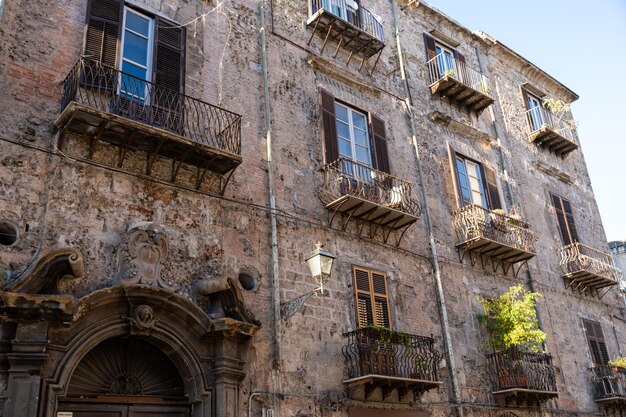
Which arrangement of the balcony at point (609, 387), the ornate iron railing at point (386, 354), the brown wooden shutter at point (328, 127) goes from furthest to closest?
the balcony at point (609, 387) → the brown wooden shutter at point (328, 127) → the ornate iron railing at point (386, 354)

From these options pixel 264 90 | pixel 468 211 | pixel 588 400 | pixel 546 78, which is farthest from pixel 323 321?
pixel 546 78

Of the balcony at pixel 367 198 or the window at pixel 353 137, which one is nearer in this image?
the balcony at pixel 367 198

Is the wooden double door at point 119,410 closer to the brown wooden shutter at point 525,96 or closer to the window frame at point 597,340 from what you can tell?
the window frame at point 597,340

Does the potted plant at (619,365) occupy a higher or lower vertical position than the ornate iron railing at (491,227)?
lower

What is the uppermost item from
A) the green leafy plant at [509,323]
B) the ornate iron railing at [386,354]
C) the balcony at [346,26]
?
the balcony at [346,26]

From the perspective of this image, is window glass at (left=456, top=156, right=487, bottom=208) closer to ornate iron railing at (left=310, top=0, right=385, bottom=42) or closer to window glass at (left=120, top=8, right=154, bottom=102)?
ornate iron railing at (left=310, top=0, right=385, bottom=42)

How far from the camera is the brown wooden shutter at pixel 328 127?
1247cm

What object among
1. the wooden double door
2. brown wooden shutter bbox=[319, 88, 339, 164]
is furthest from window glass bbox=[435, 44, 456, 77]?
the wooden double door

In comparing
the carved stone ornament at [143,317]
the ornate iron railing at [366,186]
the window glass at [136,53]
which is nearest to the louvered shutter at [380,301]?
the ornate iron railing at [366,186]

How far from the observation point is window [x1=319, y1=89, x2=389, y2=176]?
12.7m

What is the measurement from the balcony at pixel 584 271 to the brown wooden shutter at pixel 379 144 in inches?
286

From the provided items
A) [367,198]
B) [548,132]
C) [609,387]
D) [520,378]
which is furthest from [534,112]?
[367,198]

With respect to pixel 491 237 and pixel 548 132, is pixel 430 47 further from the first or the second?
pixel 491 237

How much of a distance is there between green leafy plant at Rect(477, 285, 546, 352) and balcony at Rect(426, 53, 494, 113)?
5.43 m
